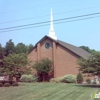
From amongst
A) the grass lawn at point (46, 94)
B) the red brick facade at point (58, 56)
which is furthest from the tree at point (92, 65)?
the red brick facade at point (58, 56)

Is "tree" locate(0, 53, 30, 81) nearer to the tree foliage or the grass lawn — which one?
the tree foliage

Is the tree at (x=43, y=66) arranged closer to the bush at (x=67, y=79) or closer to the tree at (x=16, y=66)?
the bush at (x=67, y=79)

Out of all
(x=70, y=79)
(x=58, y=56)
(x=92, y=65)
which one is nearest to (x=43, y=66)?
(x=58, y=56)

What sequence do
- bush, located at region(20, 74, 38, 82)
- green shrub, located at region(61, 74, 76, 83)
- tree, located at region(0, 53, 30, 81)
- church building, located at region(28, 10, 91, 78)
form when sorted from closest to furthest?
tree, located at region(0, 53, 30, 81) < green shrub, located at region(61, 74, 76, 83) < church building, located at region(28, 10, 91, 78) < bush, located at region(20, 74, 38, 82)

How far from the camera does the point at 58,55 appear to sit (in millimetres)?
42156

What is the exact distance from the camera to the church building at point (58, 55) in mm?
40125

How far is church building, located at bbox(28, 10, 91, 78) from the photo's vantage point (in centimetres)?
4012

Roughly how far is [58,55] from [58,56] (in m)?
0.20

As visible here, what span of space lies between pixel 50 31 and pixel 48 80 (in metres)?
11.3

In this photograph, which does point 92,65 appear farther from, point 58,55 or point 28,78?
point 28,78

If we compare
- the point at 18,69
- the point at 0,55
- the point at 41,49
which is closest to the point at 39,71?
the point at 41,49

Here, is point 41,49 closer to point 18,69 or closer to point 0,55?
point 18,69

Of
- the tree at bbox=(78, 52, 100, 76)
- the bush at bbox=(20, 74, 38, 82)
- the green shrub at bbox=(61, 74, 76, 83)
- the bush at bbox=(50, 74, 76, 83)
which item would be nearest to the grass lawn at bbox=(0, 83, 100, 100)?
the tree at bbox=(78, 52, 100, 76)

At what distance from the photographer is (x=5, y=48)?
6662cm
